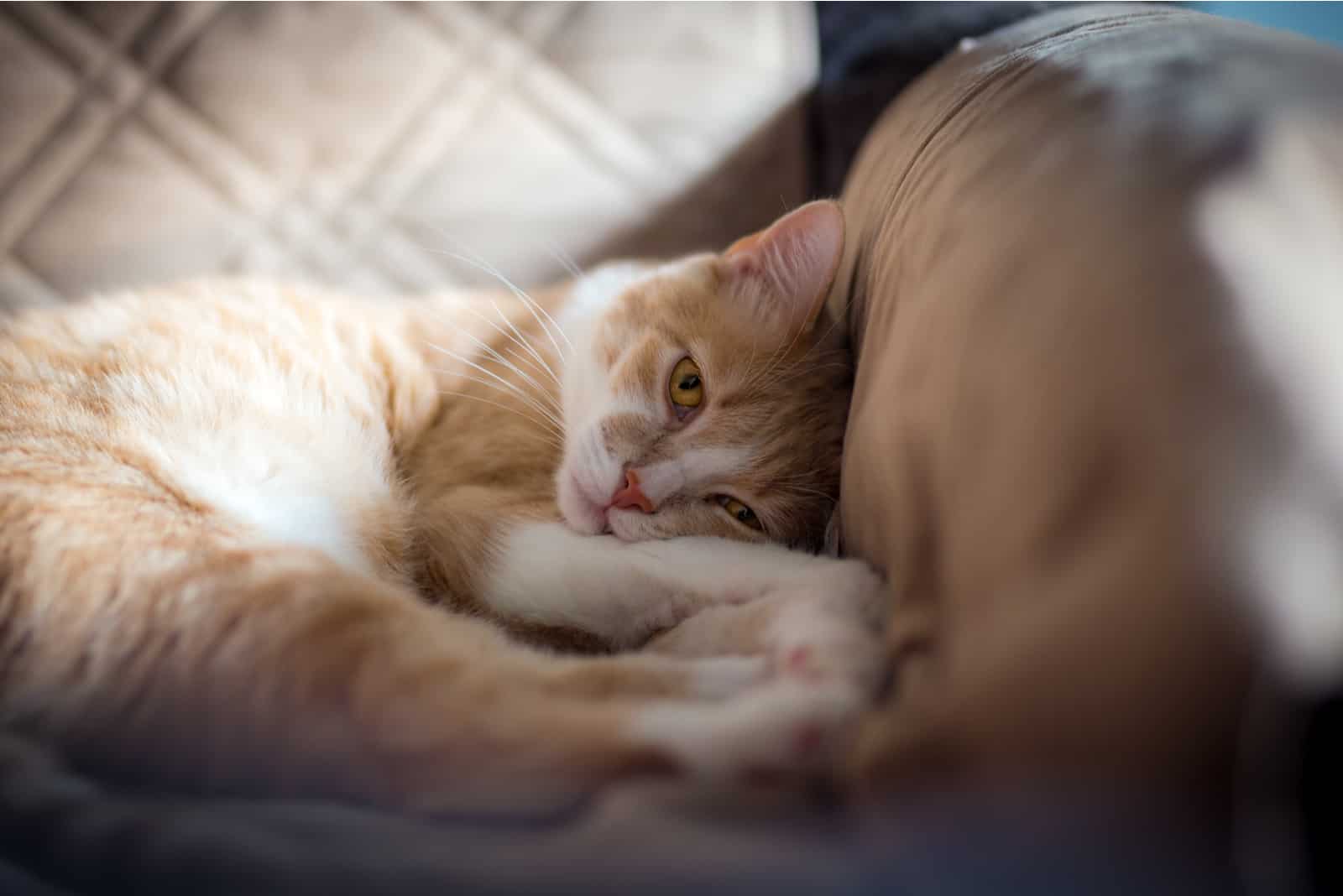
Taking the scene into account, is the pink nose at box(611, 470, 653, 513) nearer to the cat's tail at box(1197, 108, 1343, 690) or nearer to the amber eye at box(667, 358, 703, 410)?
the amber eye at box(667, 358, 703, 410)

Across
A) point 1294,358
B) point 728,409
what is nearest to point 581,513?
point 728,409

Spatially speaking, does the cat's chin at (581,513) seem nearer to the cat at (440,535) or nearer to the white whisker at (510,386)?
the cat at (440,535)

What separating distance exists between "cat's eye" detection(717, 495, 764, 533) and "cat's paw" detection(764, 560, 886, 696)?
0.23 metres

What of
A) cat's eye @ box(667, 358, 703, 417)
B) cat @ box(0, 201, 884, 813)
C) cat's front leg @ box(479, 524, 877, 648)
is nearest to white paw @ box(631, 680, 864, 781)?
cat @ box(0, 201, 884, 813)

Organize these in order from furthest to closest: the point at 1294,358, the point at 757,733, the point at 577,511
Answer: the point at 577,511 < the point at 757,733 < the point at 1294,358

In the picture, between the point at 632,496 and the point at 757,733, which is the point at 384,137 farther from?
the point at 757,733

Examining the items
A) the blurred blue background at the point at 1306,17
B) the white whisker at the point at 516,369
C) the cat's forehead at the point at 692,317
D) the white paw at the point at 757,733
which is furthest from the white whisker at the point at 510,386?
the blurred blue background at the point at 1306,17

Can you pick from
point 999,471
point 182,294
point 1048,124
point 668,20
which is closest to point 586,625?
point 999,471

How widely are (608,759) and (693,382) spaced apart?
26.1 inches

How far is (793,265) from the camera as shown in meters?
1.20

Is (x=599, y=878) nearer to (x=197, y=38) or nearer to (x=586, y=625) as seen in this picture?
(x=586, y=625)

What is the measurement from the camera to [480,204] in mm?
1784

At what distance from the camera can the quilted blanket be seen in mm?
1673

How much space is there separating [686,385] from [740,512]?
19 centimetres
